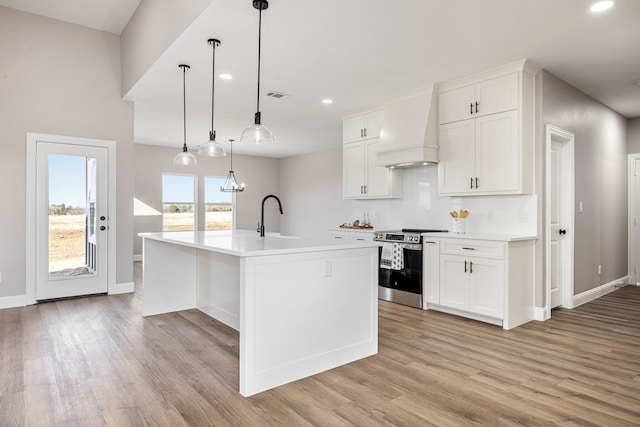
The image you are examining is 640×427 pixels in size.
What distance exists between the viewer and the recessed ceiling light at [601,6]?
2744 mm

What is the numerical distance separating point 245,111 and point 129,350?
3800 mm

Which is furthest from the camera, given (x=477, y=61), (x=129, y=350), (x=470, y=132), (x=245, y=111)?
(x=245, y=111)

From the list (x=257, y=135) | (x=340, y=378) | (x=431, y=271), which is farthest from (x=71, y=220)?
(x=431, y=271)

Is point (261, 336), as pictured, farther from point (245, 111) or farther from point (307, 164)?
point (307, 164)

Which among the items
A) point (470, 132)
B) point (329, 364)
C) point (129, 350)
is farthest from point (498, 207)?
point (129, 350)

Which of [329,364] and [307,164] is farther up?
[307,164]

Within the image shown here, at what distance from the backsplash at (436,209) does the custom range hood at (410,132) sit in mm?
444

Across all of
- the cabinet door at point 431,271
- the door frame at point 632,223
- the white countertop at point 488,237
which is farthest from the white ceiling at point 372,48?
the cabinet door at point 431,271

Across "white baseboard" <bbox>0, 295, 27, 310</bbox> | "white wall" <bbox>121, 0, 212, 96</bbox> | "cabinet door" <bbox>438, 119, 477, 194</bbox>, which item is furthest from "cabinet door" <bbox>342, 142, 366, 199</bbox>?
Answer: "white baseboard" <bbox>0, 295, 27, 310</bbox>

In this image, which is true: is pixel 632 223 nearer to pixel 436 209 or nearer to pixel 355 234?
pixel 436 209

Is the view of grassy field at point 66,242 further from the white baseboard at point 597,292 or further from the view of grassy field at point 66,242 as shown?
the white baseboard at point 597,292

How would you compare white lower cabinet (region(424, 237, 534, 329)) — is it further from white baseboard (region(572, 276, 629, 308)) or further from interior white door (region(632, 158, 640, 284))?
interior white door (region(632, 158, 640, 284))

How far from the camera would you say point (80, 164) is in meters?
4.93

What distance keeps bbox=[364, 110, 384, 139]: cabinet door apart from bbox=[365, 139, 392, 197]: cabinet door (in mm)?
97
